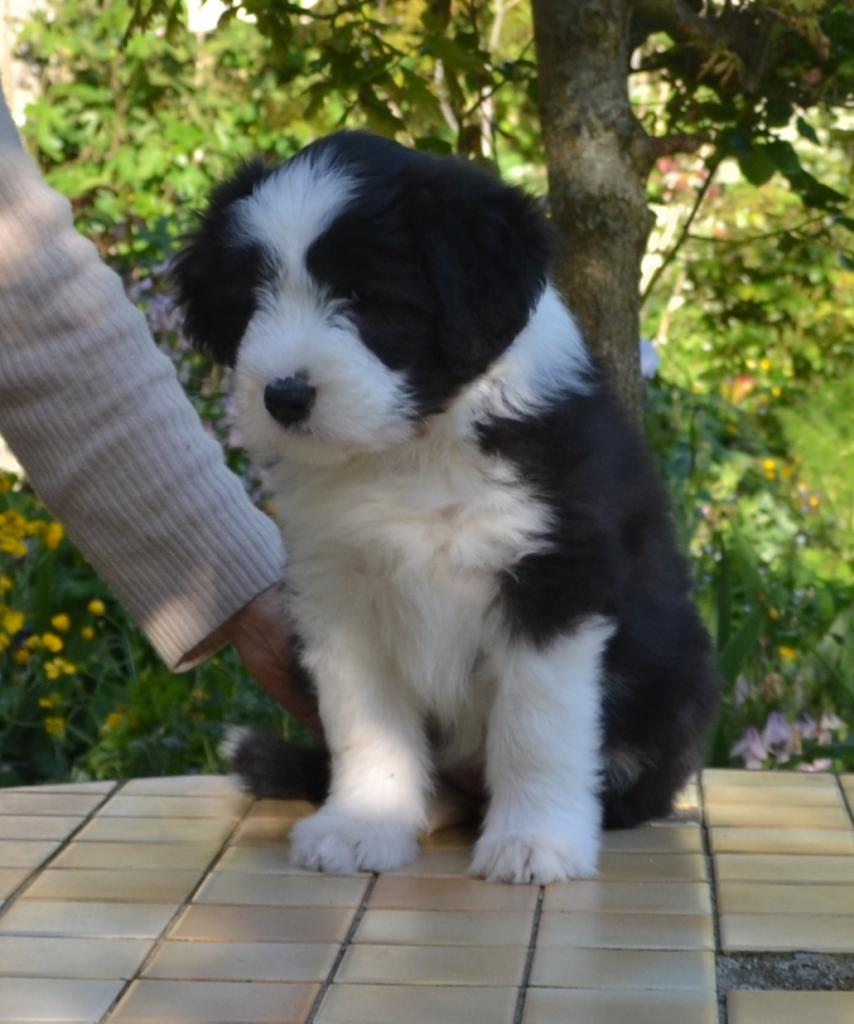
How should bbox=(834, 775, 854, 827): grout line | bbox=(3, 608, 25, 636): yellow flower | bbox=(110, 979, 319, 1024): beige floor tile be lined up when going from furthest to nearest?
bbox=(3, 608, 25, 636): yellow flower → bbox=(834, 775, 854, 827): grout line → bbox=(110, 979, 319, 1024): beige floor tile

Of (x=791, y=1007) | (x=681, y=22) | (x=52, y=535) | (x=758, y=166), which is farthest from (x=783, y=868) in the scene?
(x=52, y=535)

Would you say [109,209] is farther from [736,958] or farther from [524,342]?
[736,958]

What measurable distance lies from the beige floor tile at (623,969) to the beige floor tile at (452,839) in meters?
0.55

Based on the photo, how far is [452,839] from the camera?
9.78 feet

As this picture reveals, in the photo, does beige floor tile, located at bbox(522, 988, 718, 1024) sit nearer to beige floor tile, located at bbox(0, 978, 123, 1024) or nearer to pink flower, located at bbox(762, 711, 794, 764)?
beige floor tile, located at bbox(0, 978, 123, 1024)

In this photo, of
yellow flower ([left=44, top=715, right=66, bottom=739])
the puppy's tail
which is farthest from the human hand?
yellow flower ([left=44, top=715, right=66, bottom=739])

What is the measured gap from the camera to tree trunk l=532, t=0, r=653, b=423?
12.3 ft

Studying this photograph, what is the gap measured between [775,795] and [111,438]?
4.24ft

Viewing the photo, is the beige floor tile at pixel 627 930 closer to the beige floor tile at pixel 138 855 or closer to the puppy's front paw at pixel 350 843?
the puppy's front paw at pixel 350 843

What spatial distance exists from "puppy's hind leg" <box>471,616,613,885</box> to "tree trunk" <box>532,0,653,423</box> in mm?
1117

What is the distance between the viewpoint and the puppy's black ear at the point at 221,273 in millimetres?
2693

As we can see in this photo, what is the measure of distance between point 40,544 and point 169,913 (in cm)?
225

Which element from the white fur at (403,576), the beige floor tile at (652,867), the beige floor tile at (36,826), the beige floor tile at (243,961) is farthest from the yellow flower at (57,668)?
the beige floor tile at (243,961)

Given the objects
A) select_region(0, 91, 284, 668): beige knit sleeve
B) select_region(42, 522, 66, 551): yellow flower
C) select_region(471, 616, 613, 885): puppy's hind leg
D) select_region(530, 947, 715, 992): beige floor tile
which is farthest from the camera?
select_region(42, 522, 66, 551): yellow flower
